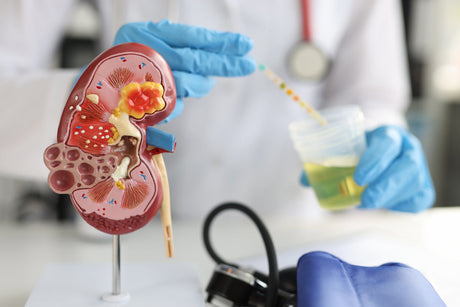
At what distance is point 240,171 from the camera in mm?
1085

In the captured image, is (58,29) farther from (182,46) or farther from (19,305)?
(19,305)

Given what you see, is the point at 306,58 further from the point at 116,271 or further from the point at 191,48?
the point at 116,271

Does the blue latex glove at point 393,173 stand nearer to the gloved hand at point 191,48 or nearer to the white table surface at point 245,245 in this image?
the white table surface at point 245,245

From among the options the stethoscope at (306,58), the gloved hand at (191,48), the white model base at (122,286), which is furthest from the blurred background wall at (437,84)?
the white model base at (122,286)

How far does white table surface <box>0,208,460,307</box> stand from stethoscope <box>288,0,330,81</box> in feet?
1.12

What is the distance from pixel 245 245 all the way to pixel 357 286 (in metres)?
0.42

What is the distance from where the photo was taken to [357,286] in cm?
46

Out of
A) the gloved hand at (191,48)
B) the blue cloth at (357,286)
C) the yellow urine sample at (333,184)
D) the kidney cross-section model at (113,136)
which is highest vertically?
the gloved hand at (191,48)

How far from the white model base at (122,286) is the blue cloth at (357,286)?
4.9 inches

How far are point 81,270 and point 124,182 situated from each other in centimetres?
17

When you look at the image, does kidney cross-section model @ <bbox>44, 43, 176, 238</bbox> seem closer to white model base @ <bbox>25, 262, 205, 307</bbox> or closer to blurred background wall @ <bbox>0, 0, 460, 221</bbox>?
white model base @ <bbox>25, 262, 205, 307</bbox>

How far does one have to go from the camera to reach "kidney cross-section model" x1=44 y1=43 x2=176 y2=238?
18.4 inches

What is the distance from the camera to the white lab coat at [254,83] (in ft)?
3.18

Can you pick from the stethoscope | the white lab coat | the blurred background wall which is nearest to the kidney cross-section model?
the white lab coat
